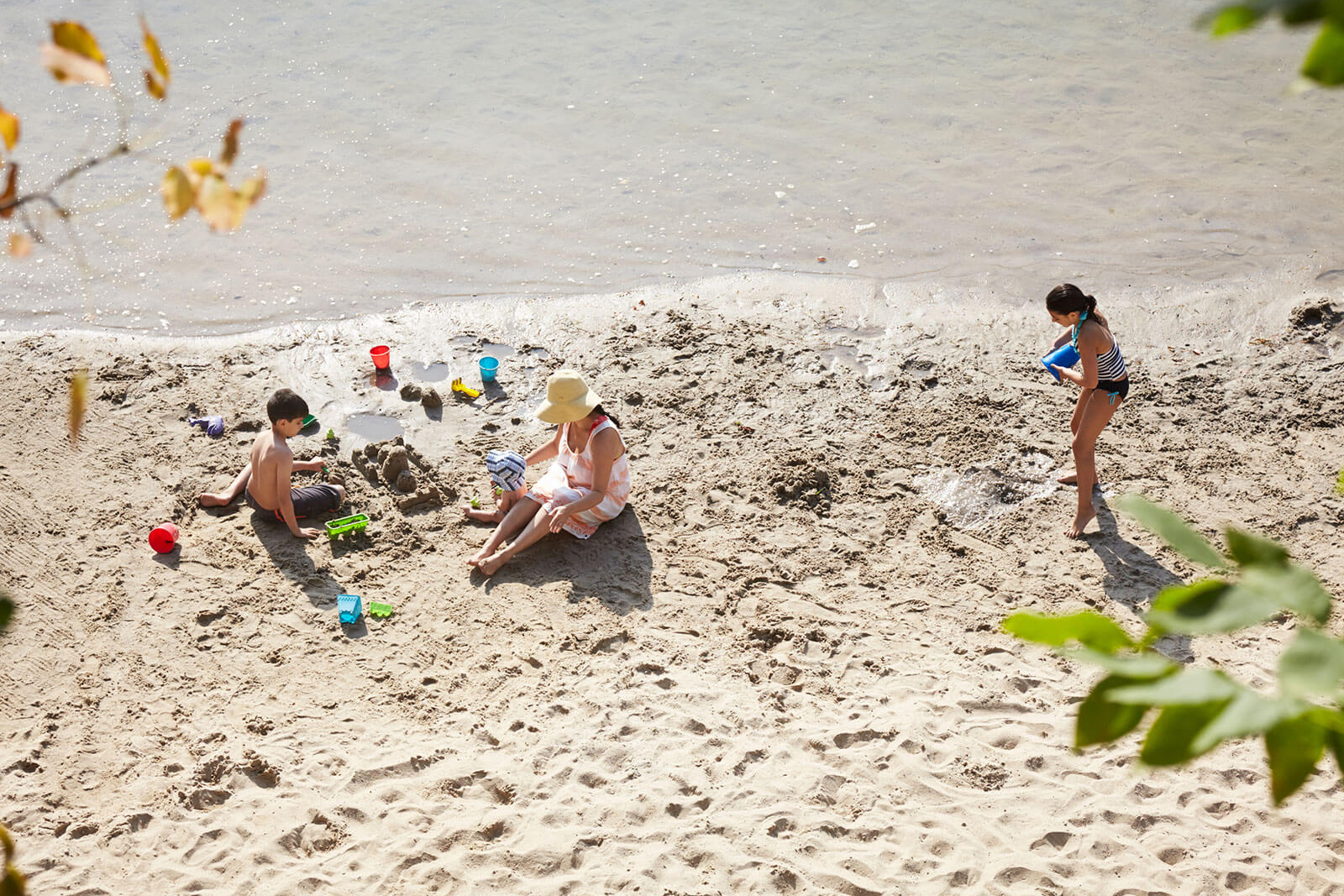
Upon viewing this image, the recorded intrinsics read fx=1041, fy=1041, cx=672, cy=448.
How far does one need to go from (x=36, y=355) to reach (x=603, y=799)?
5.72m

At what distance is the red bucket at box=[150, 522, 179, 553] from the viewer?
5.51 meters

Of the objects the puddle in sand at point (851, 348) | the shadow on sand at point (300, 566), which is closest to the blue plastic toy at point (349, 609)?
the shadow on sand at point (300, 566)

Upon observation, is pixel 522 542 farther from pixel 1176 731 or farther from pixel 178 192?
pixel 1176 731

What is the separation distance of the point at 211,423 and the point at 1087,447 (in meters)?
5.24

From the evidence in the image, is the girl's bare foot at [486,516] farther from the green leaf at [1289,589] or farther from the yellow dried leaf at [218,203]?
the green leaf at [1289,589]

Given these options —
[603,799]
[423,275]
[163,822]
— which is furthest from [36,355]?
[603,799]

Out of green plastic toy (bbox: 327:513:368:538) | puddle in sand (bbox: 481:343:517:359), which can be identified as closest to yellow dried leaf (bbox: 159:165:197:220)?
green plastic toy (bbox: 327:513:368:538)

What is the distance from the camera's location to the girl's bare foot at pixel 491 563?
5.51m

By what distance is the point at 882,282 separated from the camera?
841 centimetres

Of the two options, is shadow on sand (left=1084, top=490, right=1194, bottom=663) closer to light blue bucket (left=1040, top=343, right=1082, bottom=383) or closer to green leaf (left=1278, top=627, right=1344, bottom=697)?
light blue bucket (left=1040, top=343, right=1082, bottom=383)

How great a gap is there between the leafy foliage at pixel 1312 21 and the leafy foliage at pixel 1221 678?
38 cm

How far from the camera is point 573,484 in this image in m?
5.84

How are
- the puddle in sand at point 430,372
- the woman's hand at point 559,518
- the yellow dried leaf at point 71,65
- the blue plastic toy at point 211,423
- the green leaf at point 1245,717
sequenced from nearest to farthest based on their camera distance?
the green leaf at point 1245,717, the yellow dried leaf at point 71,65, the woman's hand at point 559,518, the blue plastic toy at point 211,423, the puddle in sand at point 430,372

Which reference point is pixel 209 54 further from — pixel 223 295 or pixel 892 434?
pixel 892 434
